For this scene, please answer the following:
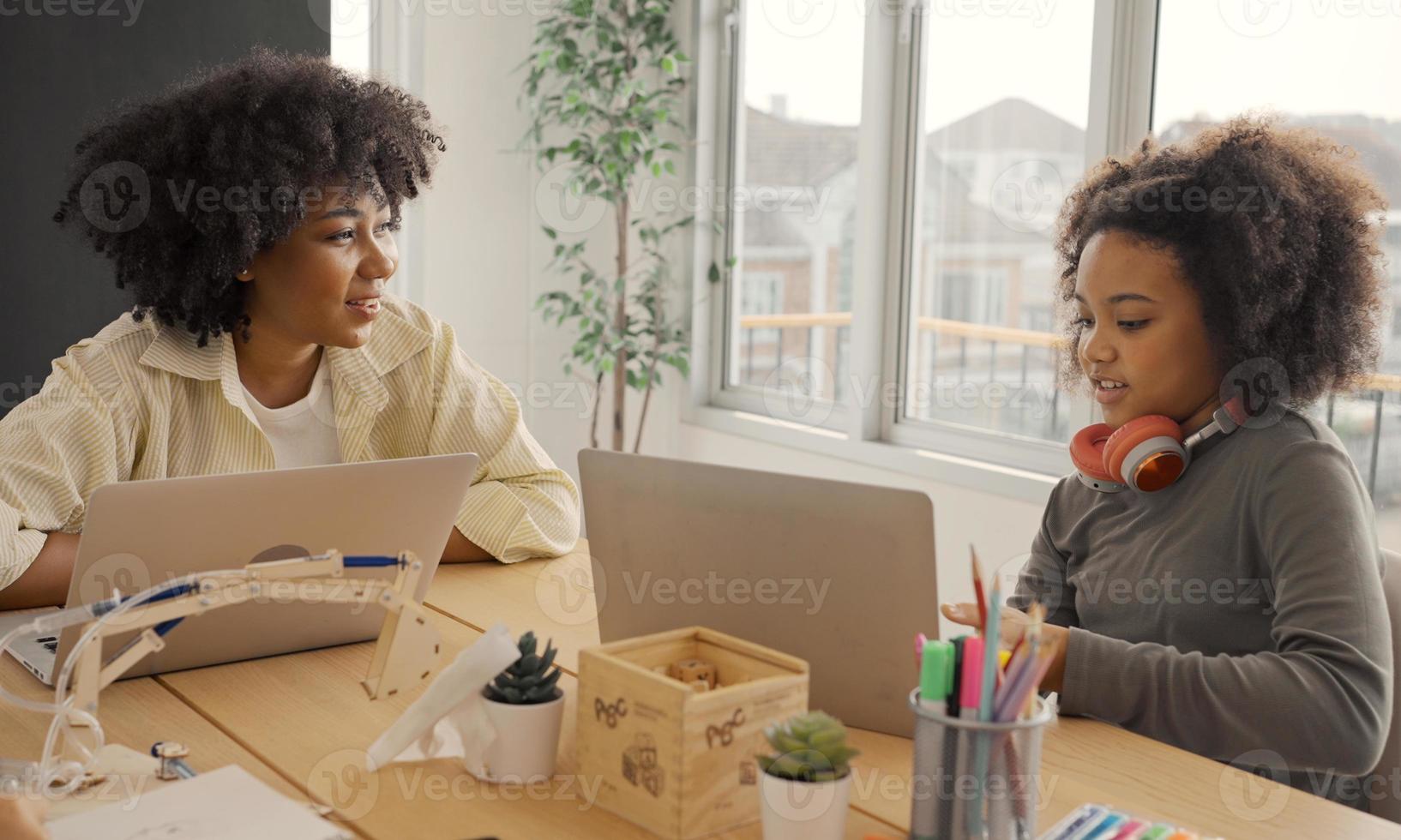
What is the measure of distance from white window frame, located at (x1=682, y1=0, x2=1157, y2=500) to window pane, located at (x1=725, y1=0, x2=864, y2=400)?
66mm

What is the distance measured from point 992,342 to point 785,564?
2.25 metres

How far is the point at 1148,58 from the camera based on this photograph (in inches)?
106

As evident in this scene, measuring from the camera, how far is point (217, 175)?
1796mm

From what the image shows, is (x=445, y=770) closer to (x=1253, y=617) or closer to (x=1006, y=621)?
(x=1006, y=621)

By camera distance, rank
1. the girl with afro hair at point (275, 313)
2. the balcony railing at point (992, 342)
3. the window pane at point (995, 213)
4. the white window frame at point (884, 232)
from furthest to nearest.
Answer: the window pane at point (995, 213)
the white window frame at point (884, 232)
the balcony railing at point (992, 342)
the girl with afro hair at point (275, 313)

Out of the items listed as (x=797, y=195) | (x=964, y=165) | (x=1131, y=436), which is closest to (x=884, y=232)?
(x=964, y=165)

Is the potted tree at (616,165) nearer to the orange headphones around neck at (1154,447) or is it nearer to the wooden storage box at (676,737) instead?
the orange headphones around neck at (1154,447)

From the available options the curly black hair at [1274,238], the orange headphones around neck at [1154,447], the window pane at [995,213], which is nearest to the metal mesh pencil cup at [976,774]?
the orange headphones around neck at [1154,447]

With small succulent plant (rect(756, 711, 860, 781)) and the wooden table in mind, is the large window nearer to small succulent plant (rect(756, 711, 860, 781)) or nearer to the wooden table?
the wooden table

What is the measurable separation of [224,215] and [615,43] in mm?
1992

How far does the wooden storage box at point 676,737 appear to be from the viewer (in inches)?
35.7

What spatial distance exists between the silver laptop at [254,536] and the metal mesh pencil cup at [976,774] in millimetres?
598

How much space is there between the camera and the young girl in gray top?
1.21m

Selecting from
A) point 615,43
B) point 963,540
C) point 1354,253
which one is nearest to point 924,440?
point 963,540
